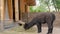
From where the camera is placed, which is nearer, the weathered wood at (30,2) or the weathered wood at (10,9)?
the weathered wood at (10,9)

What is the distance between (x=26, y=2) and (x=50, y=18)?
4224 millimetres

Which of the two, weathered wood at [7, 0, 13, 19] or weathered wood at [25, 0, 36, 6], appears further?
weathered wood at [25, 0, 36, 6]

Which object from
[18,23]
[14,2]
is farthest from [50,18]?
[14,2]

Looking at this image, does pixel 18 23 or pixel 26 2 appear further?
pixel 26 2

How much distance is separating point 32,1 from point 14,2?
5.22 feet

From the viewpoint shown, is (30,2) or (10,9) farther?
(30,2)

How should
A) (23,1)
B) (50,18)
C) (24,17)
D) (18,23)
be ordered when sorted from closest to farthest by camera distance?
1. (50,18)
2. (18,23)
3. (24,17)
4. (23,1)

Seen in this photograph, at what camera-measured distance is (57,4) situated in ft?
28.4

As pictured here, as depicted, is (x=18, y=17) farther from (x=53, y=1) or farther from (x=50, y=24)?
(x=50, y=24)

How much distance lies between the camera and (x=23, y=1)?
908 cm

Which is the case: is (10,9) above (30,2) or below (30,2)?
below

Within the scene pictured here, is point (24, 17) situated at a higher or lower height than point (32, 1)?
lower

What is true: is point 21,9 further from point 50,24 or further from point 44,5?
point 50,24

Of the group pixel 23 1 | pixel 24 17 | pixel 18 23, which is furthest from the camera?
pixel 23 1
